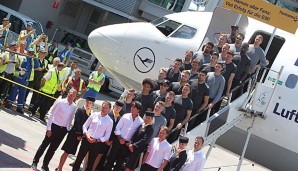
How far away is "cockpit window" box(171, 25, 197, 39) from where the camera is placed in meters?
20.2

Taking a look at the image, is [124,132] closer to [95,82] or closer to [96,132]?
[96,132]

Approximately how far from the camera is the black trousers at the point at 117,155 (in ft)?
52.3

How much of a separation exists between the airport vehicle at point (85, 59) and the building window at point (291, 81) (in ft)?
57.6

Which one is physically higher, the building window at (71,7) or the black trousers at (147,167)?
the building window at (71,7)

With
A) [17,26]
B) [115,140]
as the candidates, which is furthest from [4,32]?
[17,26]

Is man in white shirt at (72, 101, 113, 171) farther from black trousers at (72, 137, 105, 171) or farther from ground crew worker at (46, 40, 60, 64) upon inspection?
ground crew worker at (46, 40, 60, 64)

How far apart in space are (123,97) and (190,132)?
148 inches

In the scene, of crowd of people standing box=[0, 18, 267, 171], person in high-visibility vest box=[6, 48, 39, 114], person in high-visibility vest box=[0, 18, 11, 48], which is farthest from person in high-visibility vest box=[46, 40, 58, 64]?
crowd of people standing box=[0, 18, 267, 171]

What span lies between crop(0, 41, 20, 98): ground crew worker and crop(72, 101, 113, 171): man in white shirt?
262 inches

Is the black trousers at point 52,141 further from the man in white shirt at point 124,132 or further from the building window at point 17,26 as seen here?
the building window at point 17,26

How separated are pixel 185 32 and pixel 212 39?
84 centimetres

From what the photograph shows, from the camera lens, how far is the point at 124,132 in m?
15.9

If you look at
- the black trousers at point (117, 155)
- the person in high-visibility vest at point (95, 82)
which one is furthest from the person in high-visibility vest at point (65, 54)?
the black trousers at point (117, 155)

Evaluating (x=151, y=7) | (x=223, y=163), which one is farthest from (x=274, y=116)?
(x=151, y=7)
